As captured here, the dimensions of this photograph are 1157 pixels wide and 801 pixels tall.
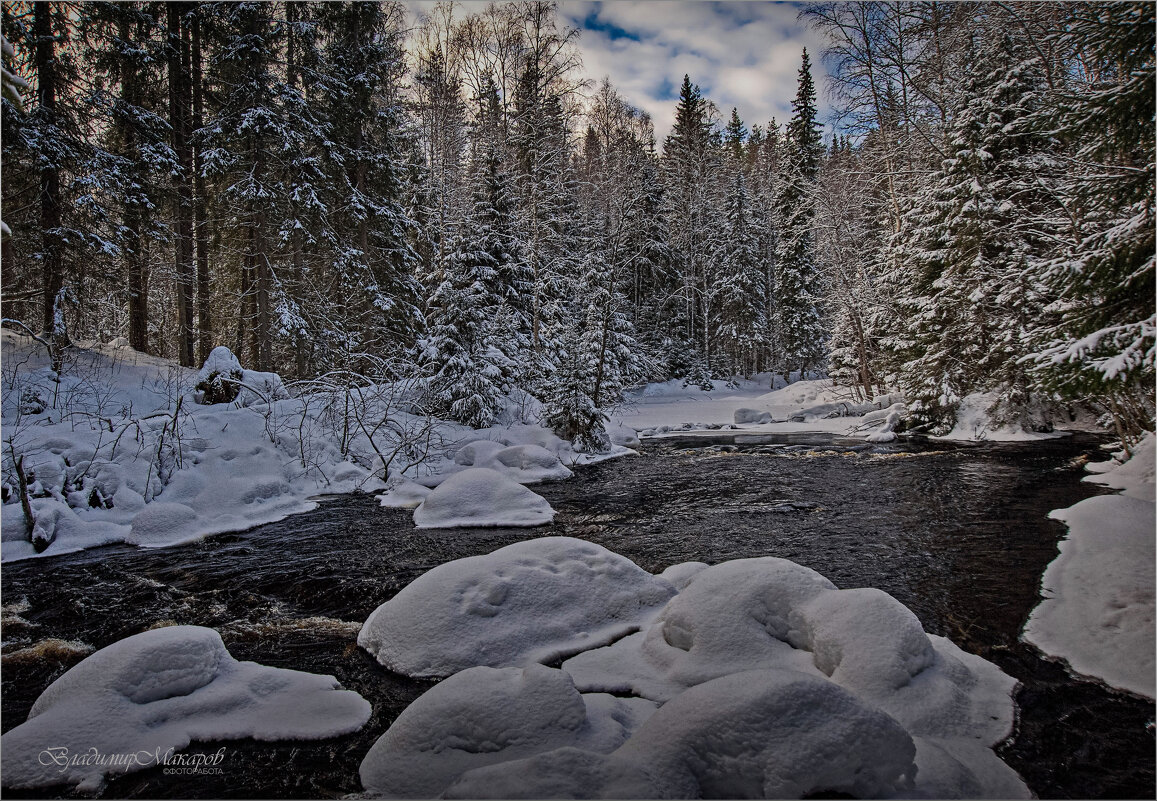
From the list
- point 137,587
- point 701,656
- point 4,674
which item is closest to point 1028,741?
point 701,656

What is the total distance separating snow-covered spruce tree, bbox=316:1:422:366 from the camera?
17422mm

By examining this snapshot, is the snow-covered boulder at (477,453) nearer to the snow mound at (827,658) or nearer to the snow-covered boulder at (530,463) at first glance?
the snow-covered boulder at (530,463)

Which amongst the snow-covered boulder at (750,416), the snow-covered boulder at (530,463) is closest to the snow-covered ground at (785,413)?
the snow-covered boulder at (750,416)

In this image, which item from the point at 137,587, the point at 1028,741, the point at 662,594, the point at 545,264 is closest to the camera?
the point at 1028,741

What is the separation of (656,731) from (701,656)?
1.08m

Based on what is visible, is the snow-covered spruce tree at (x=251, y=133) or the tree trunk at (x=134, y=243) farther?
the snow-covered spruce tree at (x=251, y=133)

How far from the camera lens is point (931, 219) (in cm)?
1464

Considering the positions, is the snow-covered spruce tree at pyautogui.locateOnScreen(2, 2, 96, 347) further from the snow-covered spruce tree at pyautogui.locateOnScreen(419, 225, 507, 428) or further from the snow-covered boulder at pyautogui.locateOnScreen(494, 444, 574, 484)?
the snow-covered boulder at pyautogui.locateOnScreen(494, 444, 574, 484)

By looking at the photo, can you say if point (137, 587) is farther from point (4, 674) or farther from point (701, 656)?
point (701, 656)

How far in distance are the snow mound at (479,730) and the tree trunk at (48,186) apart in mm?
13262

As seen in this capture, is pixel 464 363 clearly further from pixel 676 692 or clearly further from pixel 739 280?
pixel 739 280

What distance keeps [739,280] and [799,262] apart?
360 centimetres

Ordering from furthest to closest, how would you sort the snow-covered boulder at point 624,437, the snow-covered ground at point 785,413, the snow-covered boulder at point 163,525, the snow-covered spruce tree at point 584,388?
the snow-covered boulder at point 624,437 < the snow-covered ground at point 785,413 < the snow-covered spruce tree at point 584,388 < the snow-covered boulder at point 163,525

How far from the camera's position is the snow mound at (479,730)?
264cm
